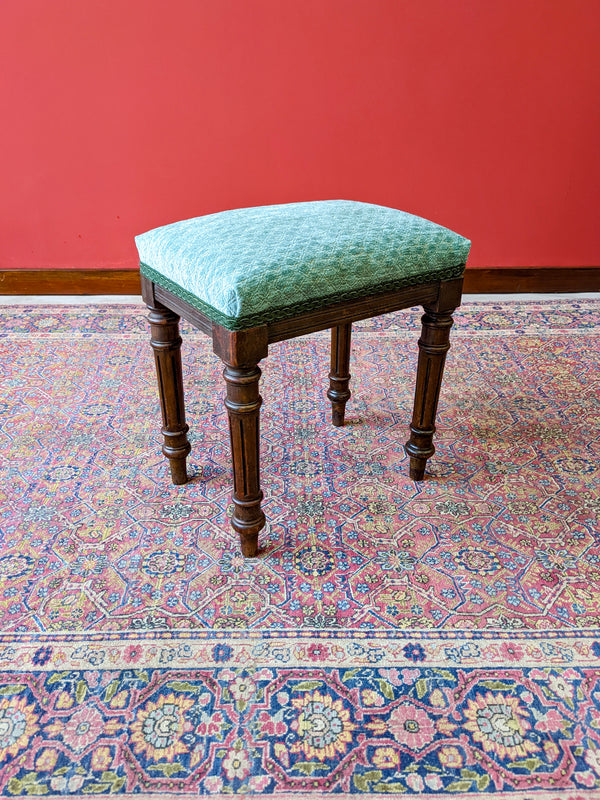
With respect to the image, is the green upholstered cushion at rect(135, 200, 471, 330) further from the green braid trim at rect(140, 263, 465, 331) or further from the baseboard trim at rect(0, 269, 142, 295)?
the baseboard trim at rect(0, 269, 142, 295)

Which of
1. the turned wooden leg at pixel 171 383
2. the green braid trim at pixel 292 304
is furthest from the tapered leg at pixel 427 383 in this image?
the turned wooden leg at pixel 171 383

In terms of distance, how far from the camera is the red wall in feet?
8.89

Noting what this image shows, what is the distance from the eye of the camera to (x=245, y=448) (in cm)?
139

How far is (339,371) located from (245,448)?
0.68 m

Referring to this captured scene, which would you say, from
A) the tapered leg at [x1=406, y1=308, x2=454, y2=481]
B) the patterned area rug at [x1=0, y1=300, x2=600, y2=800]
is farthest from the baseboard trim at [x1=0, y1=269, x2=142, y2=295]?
the tapered leg at [x1=406, y1=308, x2=454, y2=481]

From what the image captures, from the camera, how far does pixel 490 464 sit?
1.89 meters

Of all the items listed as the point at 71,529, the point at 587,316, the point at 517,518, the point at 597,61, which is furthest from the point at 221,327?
the point at 597,61

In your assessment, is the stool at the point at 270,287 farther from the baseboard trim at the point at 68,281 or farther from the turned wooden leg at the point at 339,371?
the baseboard trim at the point at 68,281

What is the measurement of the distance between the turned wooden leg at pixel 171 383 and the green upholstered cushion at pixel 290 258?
0.11m

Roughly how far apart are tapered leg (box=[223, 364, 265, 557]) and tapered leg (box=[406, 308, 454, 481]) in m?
0.50

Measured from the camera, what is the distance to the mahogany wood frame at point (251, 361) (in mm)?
1305

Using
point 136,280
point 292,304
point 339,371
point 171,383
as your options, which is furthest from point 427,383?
point 136,280

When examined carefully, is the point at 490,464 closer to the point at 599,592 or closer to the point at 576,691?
the point at 599,592

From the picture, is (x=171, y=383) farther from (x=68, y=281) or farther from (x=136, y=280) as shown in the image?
(x=68, y=281)
